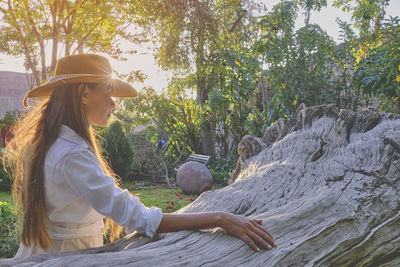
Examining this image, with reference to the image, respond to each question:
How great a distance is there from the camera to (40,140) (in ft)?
5.29

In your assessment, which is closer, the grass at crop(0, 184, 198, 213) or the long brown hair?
the long brown hair

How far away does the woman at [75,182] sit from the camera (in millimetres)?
1471

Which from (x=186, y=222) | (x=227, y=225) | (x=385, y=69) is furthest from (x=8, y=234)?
(x=385, y=69)

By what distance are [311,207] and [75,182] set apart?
1.20m

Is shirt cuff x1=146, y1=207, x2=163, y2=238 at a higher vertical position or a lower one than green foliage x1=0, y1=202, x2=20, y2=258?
higher

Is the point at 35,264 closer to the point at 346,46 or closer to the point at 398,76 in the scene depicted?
the point at 398,76

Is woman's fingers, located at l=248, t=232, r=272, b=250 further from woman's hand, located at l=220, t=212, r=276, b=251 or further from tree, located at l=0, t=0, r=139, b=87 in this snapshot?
tree, located at l=0, t=0, r=139, b=87

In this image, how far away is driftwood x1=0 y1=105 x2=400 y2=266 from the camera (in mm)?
1442

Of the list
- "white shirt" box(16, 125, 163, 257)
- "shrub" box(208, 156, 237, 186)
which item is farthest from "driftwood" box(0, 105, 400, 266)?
"shrub" box(208, 156, 237, 186)

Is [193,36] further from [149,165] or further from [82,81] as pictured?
[82,81]

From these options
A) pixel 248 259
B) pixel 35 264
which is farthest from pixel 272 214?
pixel 35 264

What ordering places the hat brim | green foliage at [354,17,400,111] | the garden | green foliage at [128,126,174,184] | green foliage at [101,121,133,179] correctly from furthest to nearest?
green foliage at [128,126,174,184]
green foliage at [101,121,133,179]
the garden
green foliage at [354,17,400,111]
the hat brim

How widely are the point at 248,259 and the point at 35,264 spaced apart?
900 mm

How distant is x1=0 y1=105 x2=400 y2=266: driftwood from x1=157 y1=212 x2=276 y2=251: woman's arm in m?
0.04
